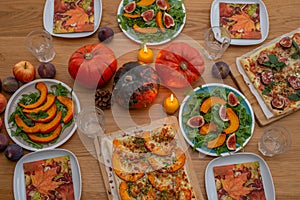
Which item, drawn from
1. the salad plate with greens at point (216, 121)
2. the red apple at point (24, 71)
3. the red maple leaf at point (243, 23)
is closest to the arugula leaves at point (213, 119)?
the salad plate with greens at point (216, 121)

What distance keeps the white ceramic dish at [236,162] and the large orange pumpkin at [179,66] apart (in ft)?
1.62

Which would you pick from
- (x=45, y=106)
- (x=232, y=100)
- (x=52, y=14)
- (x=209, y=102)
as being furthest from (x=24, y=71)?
(x=232, y=100)

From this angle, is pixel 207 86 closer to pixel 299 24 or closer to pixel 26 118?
pixel 299 24

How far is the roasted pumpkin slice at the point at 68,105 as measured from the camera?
2147 mm

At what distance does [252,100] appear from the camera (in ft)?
7.39

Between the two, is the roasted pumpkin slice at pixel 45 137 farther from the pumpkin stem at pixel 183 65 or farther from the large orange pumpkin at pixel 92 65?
the pumpkin stem at pixel 183 65

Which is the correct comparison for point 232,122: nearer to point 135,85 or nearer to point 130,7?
point 135,85

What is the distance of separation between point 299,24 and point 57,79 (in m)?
1.60

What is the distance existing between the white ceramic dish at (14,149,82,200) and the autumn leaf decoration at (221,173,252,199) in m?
0.81

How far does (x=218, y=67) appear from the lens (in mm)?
2250

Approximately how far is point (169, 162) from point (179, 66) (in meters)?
0.56

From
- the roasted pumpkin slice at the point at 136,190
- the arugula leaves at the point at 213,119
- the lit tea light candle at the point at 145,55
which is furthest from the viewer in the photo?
the lit tea light candle at the point at 145,55

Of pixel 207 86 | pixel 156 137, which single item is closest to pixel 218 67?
pixel 207 86

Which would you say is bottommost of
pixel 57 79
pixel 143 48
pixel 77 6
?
pixel 57 79
